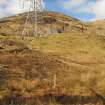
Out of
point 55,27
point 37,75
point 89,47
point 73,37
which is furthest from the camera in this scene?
point 55,27

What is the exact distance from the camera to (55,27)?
123062 millimetres

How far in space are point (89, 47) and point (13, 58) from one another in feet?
91.6

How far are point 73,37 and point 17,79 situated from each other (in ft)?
150

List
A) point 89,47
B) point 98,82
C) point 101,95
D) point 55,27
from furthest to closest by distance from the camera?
point 55,27 → point 89,47 → point 98,82 → point 101,95

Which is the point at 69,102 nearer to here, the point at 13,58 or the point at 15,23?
the point at 13,58

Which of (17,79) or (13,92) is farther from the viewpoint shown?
(17,79)

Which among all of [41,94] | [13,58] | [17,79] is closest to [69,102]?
[41,94]

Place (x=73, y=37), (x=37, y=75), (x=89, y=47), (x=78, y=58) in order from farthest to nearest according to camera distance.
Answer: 1. (x=73, y=37)
2. (x=89, y=47)
3. (x=78, y=58)
4. (x=37, y=75)

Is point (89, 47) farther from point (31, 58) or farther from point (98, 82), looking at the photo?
point (98, 82)

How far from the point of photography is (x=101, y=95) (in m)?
21.5

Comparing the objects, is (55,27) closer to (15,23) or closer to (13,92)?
(15,23)

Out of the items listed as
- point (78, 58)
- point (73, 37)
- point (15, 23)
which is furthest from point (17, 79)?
point (15, 23)

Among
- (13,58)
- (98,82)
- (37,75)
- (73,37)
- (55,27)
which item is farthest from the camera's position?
(55,27)

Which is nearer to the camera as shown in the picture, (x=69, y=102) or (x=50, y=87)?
(x=69, y=102)
